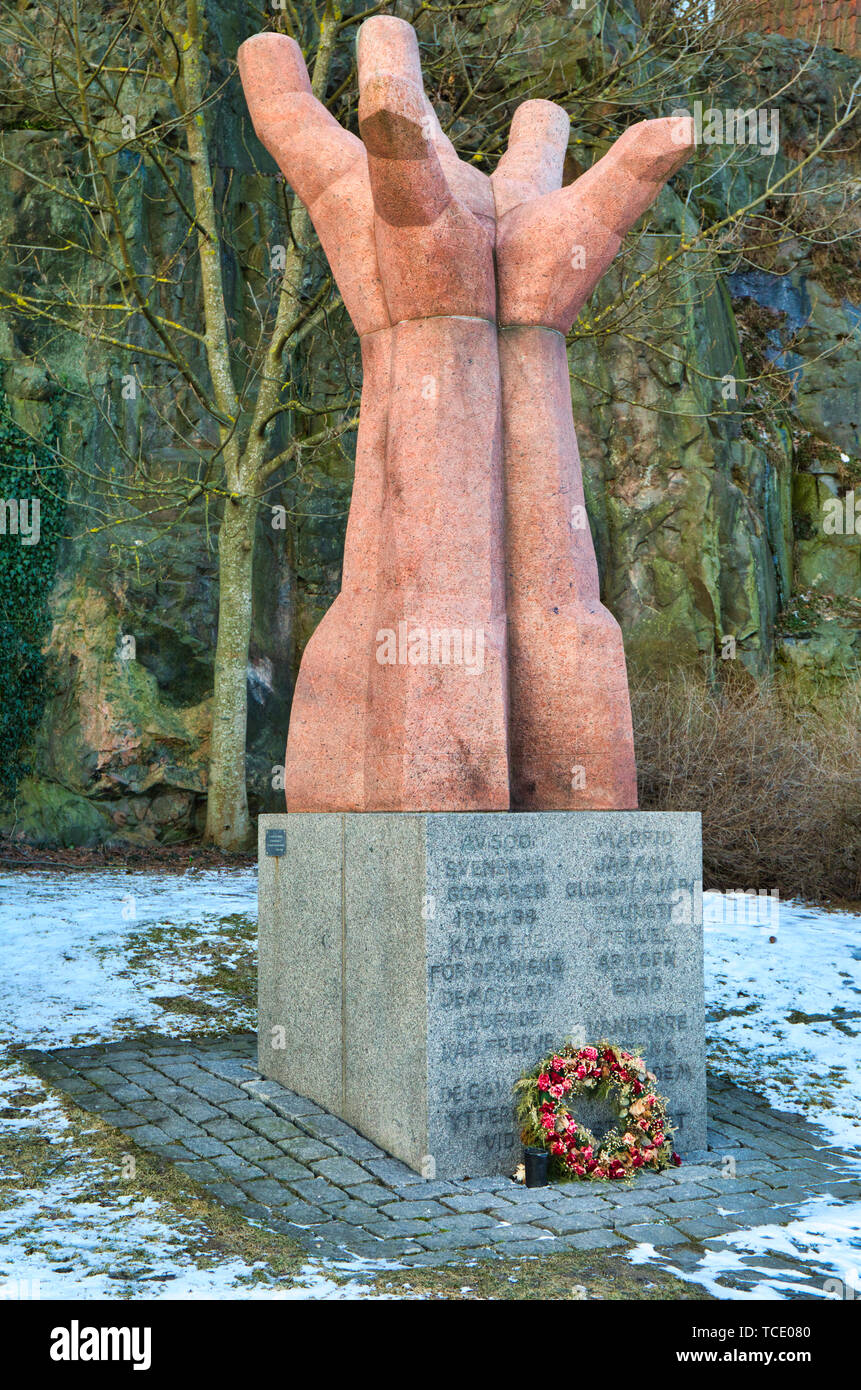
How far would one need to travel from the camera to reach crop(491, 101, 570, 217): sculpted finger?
5.62 m

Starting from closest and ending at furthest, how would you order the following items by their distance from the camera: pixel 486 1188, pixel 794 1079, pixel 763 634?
pixel 486 1188, pixel 794 1079, pixel 763 634

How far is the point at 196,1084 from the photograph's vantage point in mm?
5301

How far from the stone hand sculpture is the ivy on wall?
873 centimetres

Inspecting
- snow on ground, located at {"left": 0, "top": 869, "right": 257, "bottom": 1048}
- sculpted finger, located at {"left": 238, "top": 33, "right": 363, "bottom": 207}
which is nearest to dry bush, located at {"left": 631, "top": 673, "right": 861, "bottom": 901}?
snow on ground, located at {"left": 0, "top": 869, "right": 257, "bottom": 1048}

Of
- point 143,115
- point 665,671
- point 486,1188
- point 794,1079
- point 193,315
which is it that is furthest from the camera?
point 665,671

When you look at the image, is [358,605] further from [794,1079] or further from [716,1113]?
[794,1079]

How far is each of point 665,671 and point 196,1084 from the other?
38.8ft

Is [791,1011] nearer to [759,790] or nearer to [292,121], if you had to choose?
[759,790]

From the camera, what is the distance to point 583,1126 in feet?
15.6

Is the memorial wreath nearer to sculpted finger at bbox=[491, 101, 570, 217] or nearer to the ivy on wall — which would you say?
sculpted finger at bbox=[491, 101, 570, 217]

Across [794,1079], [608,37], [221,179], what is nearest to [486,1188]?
[794,1079]

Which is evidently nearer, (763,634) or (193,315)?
(193,315)

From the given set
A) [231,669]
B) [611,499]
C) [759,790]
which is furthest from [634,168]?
[611,499]

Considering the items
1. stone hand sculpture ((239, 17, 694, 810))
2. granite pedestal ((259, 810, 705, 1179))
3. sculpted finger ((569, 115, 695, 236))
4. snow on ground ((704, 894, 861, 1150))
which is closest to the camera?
granite pedestal ((259, 810, 705, 1179))
